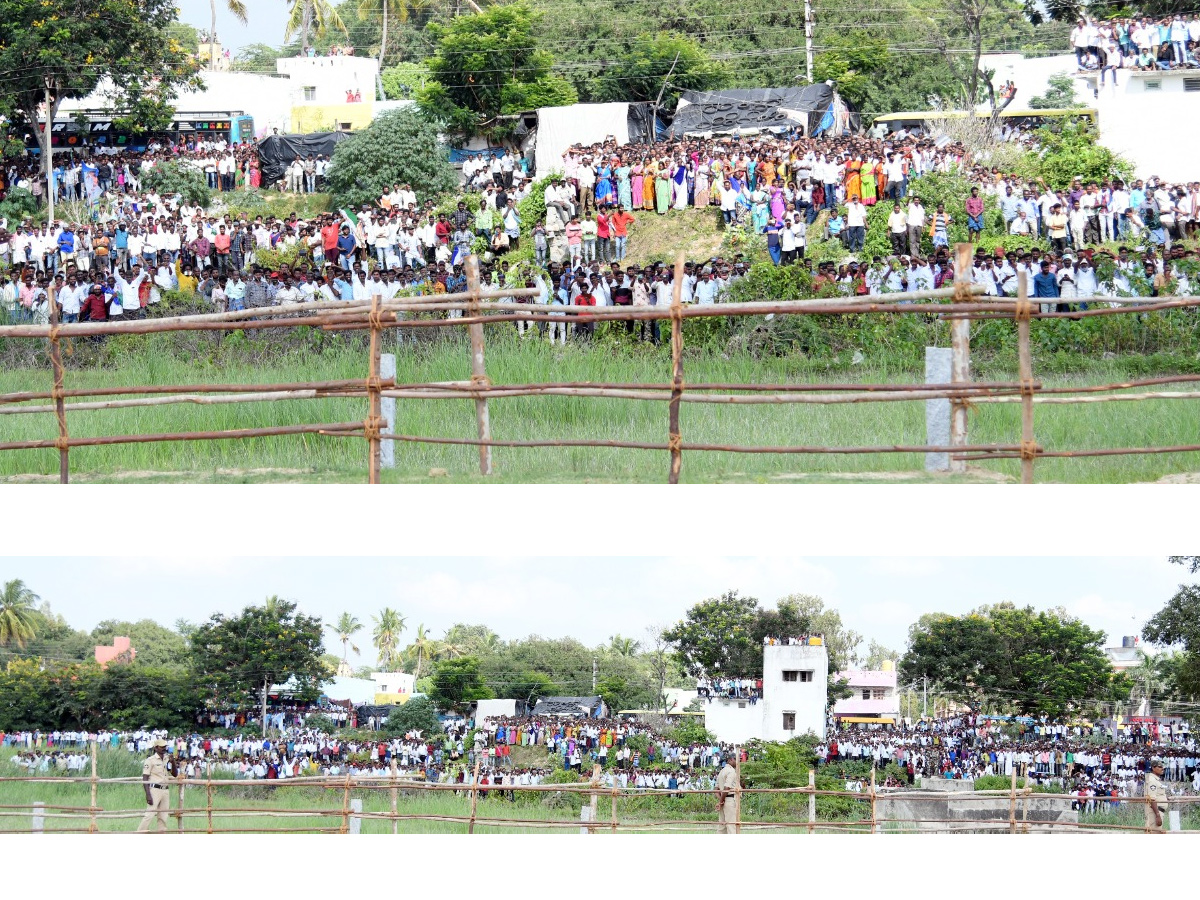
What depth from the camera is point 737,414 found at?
10359 millimetres

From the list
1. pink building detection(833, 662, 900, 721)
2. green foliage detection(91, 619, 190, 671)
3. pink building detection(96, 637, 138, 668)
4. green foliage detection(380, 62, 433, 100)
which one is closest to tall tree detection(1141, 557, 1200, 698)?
pink building detection(833, 662, 900, 721)

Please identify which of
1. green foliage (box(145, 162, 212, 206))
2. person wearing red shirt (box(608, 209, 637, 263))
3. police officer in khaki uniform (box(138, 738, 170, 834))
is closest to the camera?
police officer in khaki uniform (box(138, 738, 170, 834))

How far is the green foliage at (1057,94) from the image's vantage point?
1073 inches

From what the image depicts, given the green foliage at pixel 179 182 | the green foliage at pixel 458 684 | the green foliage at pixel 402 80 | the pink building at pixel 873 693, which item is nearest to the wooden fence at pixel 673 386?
the green foliage at pixel 458 684

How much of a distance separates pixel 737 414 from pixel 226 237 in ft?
37.9

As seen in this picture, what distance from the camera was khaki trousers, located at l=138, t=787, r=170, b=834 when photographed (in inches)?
368

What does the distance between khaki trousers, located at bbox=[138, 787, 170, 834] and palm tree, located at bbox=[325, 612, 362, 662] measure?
1.58 m

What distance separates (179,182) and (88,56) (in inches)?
103

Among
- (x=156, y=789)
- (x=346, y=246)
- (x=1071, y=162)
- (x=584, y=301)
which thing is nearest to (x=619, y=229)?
(x=346, y=246)

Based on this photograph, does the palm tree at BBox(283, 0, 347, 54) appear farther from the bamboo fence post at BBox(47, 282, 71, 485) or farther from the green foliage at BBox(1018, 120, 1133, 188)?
the bamboo fence post at BBox(47, 282, 71, 485)

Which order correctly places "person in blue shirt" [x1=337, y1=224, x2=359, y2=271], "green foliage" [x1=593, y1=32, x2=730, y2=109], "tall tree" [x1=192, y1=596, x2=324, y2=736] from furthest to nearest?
"green foliage" [x1=593, y1=32, x2=730, y2=109]
"person in blue shirt" [x1=337, y1=224, x2=359, y2=271]
"tall tree" [x1=192, y1=596, x2=324, y2=736]

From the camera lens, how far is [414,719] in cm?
974

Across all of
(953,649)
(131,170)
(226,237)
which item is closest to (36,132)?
(131,170)

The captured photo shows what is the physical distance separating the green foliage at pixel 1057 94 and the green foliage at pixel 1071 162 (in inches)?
172
